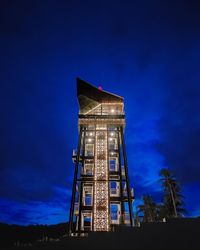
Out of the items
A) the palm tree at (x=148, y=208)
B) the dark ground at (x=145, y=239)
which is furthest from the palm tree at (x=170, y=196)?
the dark ground at (x=145, y=239)

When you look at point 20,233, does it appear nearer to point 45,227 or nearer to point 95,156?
point 45,227

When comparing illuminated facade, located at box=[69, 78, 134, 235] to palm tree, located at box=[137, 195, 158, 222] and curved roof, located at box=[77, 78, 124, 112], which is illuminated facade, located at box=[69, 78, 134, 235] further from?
palm tree, located at box=[137, 195, 158, 222]

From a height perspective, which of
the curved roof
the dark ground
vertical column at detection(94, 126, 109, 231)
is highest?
the curved roof

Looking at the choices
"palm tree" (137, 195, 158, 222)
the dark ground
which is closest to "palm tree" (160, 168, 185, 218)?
"palm tree" (137, 195, 158, 222)

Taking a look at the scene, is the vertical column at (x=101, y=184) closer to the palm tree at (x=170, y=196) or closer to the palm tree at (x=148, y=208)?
the palm tree at (x=170, y=196)

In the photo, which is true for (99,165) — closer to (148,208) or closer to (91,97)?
(91,97)

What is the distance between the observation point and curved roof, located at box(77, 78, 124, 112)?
128ft

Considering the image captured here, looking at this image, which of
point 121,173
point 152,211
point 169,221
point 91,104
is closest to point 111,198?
point 121,173

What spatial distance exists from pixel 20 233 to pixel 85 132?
66594mm

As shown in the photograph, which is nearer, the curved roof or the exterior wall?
the exterior wall

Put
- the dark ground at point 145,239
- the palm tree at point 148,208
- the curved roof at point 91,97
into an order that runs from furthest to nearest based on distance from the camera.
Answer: the palm tree at point 148,208 < the curved roof at point 91,97 < the dark ground at point 145,239

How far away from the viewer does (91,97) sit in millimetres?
39562

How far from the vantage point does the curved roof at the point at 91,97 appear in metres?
39.1

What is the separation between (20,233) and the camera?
8269 centimetres
